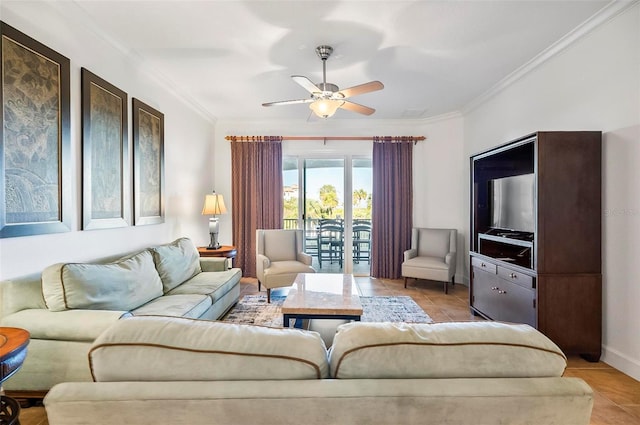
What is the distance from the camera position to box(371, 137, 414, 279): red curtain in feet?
16.4

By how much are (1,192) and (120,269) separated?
0.81 meters

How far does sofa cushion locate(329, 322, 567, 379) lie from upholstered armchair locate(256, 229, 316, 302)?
3040 millimetres

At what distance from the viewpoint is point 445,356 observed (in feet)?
2.57

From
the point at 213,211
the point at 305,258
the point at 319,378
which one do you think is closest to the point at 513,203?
the point at 305,258

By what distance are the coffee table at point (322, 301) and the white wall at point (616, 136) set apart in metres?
1.93

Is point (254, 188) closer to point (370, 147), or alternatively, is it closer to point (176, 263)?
point (370, 147)

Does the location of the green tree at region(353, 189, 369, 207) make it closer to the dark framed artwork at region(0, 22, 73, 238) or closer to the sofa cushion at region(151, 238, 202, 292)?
the sofa cushion at region(151, 238, 202, 292)

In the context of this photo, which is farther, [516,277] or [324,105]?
[324,105]

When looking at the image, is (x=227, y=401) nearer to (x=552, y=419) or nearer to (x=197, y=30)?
(x=552, y=419)

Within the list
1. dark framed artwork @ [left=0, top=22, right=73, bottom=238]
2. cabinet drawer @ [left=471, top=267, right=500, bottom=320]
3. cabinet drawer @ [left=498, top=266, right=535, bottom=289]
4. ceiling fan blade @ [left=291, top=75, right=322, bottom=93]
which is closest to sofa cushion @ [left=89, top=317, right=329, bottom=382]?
dark framed artwork @ [left=0, top=22, right=73, bottom=238]

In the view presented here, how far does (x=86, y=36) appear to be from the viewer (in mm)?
2395

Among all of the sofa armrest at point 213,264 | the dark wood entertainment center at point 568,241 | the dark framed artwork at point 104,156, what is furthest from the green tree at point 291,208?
the dark wood entertainment center at point 568,241

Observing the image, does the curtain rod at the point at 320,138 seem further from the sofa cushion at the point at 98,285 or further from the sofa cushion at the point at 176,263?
the sofa cushion at the point at 98,285

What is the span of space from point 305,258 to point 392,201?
1851mm
